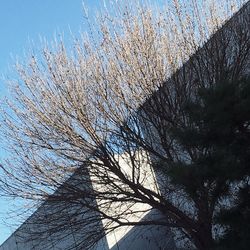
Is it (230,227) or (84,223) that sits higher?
(84,223)

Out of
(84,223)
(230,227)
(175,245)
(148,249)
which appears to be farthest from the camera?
(148,249)

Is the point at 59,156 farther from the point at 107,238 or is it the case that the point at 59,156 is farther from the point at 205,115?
the point at 107,238

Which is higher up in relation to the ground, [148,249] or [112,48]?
[112,48]

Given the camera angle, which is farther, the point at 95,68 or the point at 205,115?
the point at 95,68

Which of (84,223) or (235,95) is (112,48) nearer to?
(84,223)

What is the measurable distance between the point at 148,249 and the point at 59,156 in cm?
746

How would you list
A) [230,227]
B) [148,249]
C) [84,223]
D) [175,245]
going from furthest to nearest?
[148,249], [175,245], [84,223], [230,227]

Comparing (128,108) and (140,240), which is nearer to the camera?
(128,108)

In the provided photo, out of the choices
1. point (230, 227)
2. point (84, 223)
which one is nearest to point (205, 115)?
point (230, 227)

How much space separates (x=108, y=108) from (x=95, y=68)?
1.06m

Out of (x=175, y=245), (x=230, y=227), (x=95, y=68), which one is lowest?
(x=230, y=227)

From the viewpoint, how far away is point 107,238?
19.1 metres

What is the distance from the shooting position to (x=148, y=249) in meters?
18.9

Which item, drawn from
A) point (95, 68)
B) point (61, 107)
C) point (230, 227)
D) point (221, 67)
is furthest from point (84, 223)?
point (230, 227)
